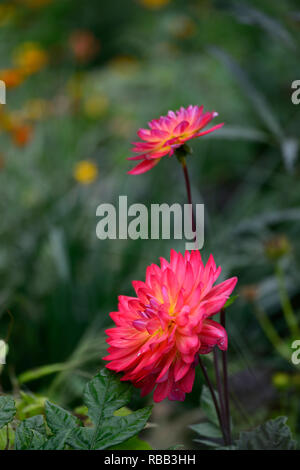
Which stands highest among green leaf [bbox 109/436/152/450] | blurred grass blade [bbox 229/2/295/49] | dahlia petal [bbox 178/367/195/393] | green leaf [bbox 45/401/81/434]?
blurred grass blade [bbox 229/2/295/49]

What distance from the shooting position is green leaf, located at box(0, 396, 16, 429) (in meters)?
0.35

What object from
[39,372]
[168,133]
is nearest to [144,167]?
[168,133]

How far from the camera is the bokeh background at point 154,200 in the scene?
0.78 metres

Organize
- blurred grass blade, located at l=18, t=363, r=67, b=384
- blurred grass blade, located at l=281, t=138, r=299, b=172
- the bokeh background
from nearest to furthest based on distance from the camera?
blurred grass blade, located at l=18, t=363, r=67, b=384, blurred grass blade, located at l=281, t=138, r=299, b=172, the bokeh background

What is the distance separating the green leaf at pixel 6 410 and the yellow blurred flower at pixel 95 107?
1741mm

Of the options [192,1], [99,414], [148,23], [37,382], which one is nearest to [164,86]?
[192,1]

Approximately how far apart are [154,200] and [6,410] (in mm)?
790

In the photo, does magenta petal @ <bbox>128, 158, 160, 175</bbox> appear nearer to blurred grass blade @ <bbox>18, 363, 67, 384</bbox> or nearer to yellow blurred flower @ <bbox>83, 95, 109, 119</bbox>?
blurred grass blade @ <bbox>18, 363, 67, 384</bbox>

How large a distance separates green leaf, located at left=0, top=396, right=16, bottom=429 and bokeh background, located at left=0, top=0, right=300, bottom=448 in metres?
0.09

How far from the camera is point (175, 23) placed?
170 cm

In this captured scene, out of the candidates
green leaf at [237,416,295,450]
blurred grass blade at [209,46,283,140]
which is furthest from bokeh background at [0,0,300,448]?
green leaf at [237,416,295,450]
